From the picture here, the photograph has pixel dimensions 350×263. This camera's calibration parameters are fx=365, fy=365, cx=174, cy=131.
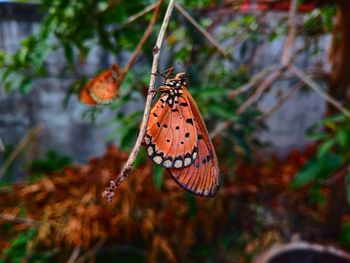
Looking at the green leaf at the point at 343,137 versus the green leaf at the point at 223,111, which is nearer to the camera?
the green leaf at the point at 343,137

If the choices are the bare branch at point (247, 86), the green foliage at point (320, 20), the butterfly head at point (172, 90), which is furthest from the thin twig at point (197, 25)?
the green foliage at point (320, 20)

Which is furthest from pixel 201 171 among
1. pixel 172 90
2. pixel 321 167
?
pixel 321 167

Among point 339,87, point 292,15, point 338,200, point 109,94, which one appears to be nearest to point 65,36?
point 109,94

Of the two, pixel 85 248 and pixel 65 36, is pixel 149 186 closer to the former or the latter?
pixel 85 248

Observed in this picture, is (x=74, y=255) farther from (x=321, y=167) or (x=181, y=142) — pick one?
(x=181, y=142)

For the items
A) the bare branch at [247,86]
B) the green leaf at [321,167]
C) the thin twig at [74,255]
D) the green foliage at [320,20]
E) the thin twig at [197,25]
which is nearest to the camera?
the thin twig at [197,25]

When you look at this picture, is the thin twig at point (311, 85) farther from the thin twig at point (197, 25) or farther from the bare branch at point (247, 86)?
the bare branch at point (247, 86)

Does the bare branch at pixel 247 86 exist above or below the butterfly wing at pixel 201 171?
above
